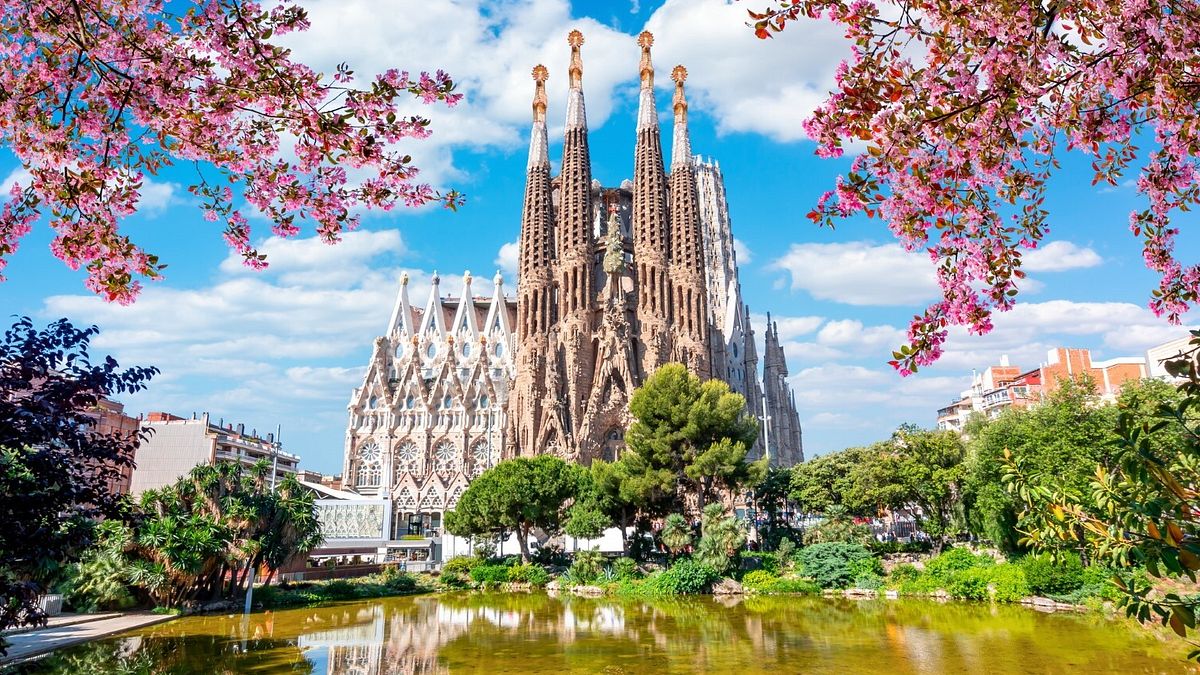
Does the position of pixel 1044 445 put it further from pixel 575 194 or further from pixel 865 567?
pixel 575 194

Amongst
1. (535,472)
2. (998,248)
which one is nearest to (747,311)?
(535,472)

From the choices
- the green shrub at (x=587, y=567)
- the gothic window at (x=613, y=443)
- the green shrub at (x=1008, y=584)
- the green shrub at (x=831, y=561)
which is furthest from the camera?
the gothic window at (x=613, y=443)

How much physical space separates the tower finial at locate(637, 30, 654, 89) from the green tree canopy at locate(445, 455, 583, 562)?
34946 mm

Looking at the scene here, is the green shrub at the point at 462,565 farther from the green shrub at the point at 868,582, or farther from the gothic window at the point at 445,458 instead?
the gothic window at the point at 445,458

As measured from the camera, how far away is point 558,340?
50.5 metres

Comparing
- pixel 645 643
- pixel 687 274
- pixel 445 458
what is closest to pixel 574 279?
pixel 687 274

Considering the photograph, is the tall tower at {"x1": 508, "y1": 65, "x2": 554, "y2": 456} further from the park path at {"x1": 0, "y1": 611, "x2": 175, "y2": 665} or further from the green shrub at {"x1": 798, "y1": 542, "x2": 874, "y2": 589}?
the park path at {"x1": 0, "y1": 611, "x2": 175, "y2": 665}

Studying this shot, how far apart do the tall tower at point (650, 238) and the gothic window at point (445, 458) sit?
680 inches

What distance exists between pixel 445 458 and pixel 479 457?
8.77ft

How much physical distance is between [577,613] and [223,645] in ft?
31.7

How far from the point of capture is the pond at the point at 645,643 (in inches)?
526

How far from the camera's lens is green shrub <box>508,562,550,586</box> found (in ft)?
98.9

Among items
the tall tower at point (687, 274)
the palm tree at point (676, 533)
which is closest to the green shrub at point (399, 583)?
the palm tree at point (676, 533)

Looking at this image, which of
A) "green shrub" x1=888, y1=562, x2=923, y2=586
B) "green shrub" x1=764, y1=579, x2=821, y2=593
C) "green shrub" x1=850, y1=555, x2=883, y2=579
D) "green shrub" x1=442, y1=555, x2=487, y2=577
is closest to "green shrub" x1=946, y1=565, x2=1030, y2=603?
"green shrub" x1=888, y1=562, x2=923, y2=586
